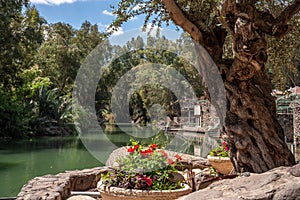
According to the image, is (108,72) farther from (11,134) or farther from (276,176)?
(276,176)

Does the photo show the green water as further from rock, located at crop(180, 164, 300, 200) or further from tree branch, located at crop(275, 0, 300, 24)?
rock, located at crop(180, 164, 300, 200)

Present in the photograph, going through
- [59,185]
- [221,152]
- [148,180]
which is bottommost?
[59,185]

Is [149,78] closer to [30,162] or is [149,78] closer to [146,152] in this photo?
[30,162]

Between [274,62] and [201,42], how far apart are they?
1.93 meters

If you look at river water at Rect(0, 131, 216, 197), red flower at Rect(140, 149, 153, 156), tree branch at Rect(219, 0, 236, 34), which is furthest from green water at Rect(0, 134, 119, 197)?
tree branch at Rect(219, 0, 236, 34)

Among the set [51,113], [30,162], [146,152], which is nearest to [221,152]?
[146,152]

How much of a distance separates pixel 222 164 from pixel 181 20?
2068 mm

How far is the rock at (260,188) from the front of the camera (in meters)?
1.88

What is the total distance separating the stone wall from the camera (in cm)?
388

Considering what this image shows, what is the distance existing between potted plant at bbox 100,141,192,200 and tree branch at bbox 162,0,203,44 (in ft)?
5.53

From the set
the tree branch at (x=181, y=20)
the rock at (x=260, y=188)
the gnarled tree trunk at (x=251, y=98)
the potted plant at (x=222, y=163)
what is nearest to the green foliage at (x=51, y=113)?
the potted plant at (x=222, y=163)

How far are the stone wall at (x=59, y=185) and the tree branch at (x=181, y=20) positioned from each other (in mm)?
2348

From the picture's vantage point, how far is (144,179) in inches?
130

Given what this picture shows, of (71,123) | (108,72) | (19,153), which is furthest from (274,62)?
(71,123)
